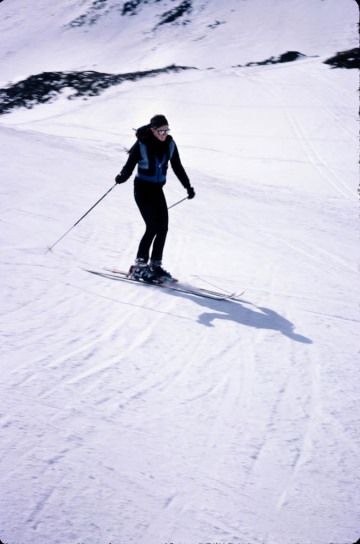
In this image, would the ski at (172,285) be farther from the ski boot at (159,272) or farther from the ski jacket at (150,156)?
the ski jacket at (150,156)

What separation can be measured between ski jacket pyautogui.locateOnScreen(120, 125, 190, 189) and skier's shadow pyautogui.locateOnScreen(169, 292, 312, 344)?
130cm

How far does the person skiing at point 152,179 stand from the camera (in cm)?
523

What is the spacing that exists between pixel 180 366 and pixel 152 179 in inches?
91.1

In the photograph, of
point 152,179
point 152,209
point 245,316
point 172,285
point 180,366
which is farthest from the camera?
point 172,285

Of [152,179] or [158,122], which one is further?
[152,179]

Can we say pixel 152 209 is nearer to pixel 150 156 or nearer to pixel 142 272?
pixel 150 156

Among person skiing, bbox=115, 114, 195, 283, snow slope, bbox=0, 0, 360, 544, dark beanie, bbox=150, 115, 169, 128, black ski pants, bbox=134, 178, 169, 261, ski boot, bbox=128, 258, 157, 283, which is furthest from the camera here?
ski boot, bbox=128, 258, 157, 283

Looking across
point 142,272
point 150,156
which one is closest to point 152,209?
point 150,156

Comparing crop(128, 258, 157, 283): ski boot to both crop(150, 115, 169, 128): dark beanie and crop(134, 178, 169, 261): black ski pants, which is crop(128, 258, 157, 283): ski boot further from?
crop(150, 115, 169, 128): dark beanie

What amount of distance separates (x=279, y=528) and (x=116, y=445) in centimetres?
98

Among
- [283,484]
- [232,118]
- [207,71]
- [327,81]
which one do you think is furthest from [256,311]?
[207,71]

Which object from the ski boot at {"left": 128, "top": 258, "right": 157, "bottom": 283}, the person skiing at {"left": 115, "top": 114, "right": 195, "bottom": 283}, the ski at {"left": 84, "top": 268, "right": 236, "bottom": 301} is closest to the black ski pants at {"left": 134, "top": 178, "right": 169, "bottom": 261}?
the person skiing at {"left": 115, "top": 114, "right": 195, "bottom": 283}

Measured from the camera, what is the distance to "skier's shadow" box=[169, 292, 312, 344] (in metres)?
4.82

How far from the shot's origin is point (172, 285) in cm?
571
